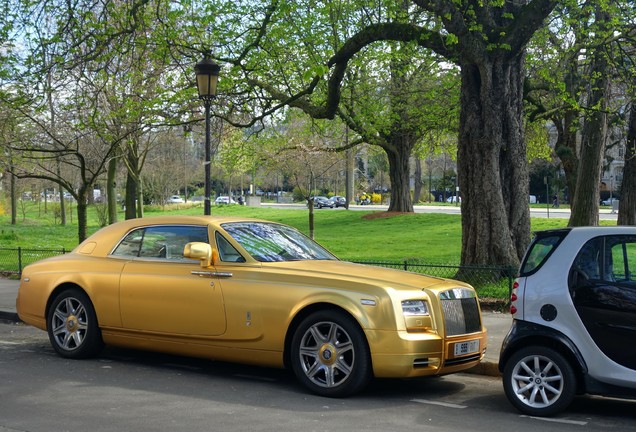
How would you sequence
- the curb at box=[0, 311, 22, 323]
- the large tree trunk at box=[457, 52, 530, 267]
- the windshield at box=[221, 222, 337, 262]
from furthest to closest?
1. the large tree trunk at box=[457, 52, 530, 267]
2. the curb at box=[0, 311, 22, 323]
3. the windshield at box=[221, 222, 337, 262]

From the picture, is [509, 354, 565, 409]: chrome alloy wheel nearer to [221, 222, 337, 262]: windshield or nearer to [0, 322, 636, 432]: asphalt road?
[0, 322, 636, 432]: asphalt road

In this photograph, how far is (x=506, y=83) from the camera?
14.2 m

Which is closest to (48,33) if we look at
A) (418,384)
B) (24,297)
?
(24,297)

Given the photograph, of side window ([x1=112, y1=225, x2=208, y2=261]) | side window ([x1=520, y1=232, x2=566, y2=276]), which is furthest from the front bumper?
side window ([x1=112, y1=225, x2=208, y2=261])

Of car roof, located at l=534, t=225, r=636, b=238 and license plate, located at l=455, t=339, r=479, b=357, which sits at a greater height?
car roof, located at l=534, t=225, r=636, b=238

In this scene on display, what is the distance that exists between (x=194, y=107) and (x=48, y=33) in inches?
192

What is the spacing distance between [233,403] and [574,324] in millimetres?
3069

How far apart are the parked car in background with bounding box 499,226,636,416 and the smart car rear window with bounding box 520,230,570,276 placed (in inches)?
0.4

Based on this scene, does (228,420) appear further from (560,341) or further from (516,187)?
(516,187)

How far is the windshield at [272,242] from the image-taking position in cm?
844

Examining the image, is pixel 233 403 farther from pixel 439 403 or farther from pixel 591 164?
pixel 591 164

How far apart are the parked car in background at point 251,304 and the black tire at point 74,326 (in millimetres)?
14

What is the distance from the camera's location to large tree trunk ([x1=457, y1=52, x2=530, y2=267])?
14.1 m

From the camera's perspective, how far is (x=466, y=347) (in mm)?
7684
